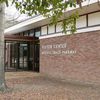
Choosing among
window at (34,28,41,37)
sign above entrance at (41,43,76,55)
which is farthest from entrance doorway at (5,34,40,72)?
sign above entrance at (41,43,76,55)

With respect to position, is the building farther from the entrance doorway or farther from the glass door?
the glass door

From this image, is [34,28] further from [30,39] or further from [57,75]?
[57,75]

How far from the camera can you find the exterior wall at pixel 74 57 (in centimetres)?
1622

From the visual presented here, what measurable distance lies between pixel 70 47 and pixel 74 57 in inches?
31.9

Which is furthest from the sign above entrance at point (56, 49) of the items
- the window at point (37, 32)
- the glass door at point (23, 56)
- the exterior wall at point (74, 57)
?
the glass door at point (23, 56)

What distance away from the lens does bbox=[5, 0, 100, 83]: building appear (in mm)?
16188

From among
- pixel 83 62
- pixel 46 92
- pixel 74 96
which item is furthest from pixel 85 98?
pixel 83 62

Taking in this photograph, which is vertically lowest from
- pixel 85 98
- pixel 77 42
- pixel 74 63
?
pixel 85 98

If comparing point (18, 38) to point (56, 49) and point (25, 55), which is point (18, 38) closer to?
point (25, 55)

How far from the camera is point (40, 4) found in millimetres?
5418

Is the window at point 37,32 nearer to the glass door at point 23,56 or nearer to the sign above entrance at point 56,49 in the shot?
the sign above entrance at point 56,49

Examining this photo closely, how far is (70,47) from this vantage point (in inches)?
730

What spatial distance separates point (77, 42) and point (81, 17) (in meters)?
1.48

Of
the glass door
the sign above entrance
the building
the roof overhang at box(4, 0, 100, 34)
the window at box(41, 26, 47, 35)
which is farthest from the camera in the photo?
the glass door
